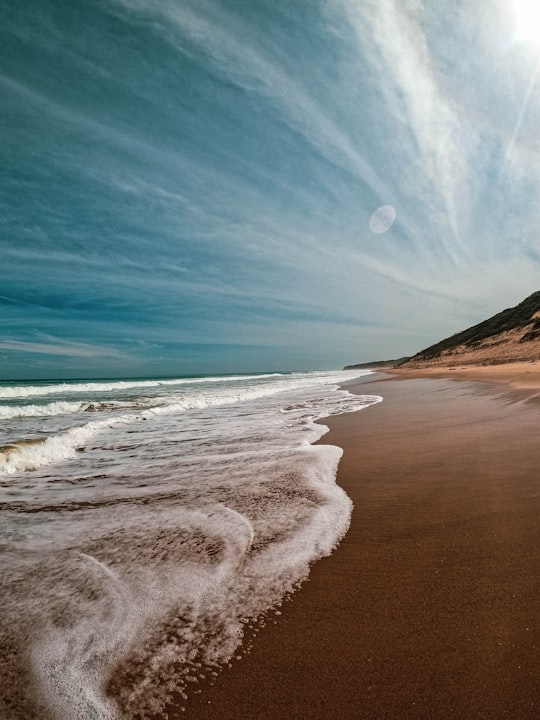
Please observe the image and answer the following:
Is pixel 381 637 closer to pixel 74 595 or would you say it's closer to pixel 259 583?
pixel 259 583

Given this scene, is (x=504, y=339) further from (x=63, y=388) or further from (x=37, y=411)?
(x=63, y=388)

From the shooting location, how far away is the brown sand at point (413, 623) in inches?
59.6

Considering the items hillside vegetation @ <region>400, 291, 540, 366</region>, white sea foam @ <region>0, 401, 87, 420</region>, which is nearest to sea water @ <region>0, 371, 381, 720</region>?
white sea foam @ <region>0, 401, 87, 420</region>

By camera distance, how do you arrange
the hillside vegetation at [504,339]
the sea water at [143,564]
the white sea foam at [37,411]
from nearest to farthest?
1. the sea water at [143,564]
2. the white sea foam at [37,411]
3. the hillside vegetation at [504,339]

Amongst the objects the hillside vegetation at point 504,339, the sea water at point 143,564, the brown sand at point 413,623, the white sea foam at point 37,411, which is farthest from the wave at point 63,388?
the hillside vegetation at point 504,339

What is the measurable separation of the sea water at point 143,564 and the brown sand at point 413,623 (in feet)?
0.70

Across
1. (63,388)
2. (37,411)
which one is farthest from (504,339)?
(63,388)

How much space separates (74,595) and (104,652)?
72 cm

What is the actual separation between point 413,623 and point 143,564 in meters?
1.94

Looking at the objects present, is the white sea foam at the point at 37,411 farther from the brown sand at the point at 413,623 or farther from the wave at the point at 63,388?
the brown sand at the point at 413,623

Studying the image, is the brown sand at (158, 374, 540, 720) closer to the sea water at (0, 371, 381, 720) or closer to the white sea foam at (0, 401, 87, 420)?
the sea water at (0, 371, 381, 720)

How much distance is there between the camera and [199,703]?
1544mm

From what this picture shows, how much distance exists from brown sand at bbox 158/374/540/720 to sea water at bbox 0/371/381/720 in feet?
0.70

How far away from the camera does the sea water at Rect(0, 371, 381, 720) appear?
5.62ft
